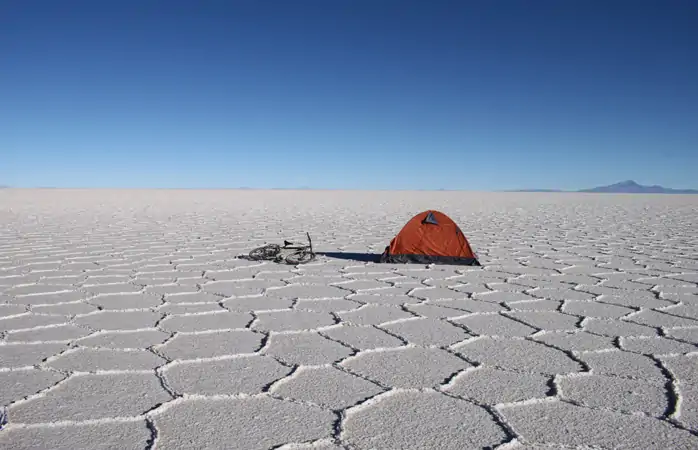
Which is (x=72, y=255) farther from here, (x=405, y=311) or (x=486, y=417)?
(x=486, y=417)

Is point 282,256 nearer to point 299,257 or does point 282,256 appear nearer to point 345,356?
point 299,257

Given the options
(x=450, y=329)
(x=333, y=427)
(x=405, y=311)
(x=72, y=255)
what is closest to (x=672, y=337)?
(x=450, y=329)

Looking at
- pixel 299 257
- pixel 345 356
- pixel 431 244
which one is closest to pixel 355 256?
pixel 299 257

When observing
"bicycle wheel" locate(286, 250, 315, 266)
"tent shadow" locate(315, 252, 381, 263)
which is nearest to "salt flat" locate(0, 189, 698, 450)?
"bicycle wheel" locate(286, 250, 315, 266)

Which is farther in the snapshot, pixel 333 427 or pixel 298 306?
pixel 298 306

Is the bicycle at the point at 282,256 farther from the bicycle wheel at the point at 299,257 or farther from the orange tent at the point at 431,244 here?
the orange tent at the point at 431,244

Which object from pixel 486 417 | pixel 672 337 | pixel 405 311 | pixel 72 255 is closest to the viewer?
pixel 486 417
